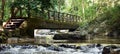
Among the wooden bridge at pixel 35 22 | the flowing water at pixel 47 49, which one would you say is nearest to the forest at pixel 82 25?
the wooden bridge at pixel 35 22

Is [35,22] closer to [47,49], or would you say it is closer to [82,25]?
[47,49]

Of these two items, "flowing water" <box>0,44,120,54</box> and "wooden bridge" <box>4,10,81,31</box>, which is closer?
"flowing water" <box>0,44,120,54</box>

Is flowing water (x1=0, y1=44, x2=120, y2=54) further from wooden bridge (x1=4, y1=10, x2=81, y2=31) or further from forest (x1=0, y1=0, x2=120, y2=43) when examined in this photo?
wooden bridge (x1=4, y1=10, x2=81, y2=31)

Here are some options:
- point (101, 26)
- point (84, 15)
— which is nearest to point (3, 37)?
point (101, 26)

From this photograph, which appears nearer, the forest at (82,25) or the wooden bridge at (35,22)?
the wooden bridge at (35,22)

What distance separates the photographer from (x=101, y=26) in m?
33.0

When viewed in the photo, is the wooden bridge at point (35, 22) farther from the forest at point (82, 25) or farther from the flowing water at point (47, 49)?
the flowing water at point (47, 49)

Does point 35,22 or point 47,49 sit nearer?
point 47,49

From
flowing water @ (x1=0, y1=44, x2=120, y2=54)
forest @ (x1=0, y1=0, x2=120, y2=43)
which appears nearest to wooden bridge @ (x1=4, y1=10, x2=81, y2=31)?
forest @ (x1=0, y1=0, x2=120, y2=43)

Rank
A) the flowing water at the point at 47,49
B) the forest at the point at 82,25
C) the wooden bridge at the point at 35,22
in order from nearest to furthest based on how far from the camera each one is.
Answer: the flowing water at the point at 47,49 → the wooden bridge at the point at 35,22 → the forest at the point at 82,25

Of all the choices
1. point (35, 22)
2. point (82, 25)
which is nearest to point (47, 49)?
point (35, 22)

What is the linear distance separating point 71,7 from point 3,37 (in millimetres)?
39121

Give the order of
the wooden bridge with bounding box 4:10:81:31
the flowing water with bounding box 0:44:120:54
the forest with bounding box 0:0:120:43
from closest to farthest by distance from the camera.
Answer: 1. the flowing water with bounding box 0:44:120:54
2. the wooden bridge with bounding box 4:10:81:31
3. the forest with bounding box 0:0:120:43

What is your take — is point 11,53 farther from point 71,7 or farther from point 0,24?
point 71,7
